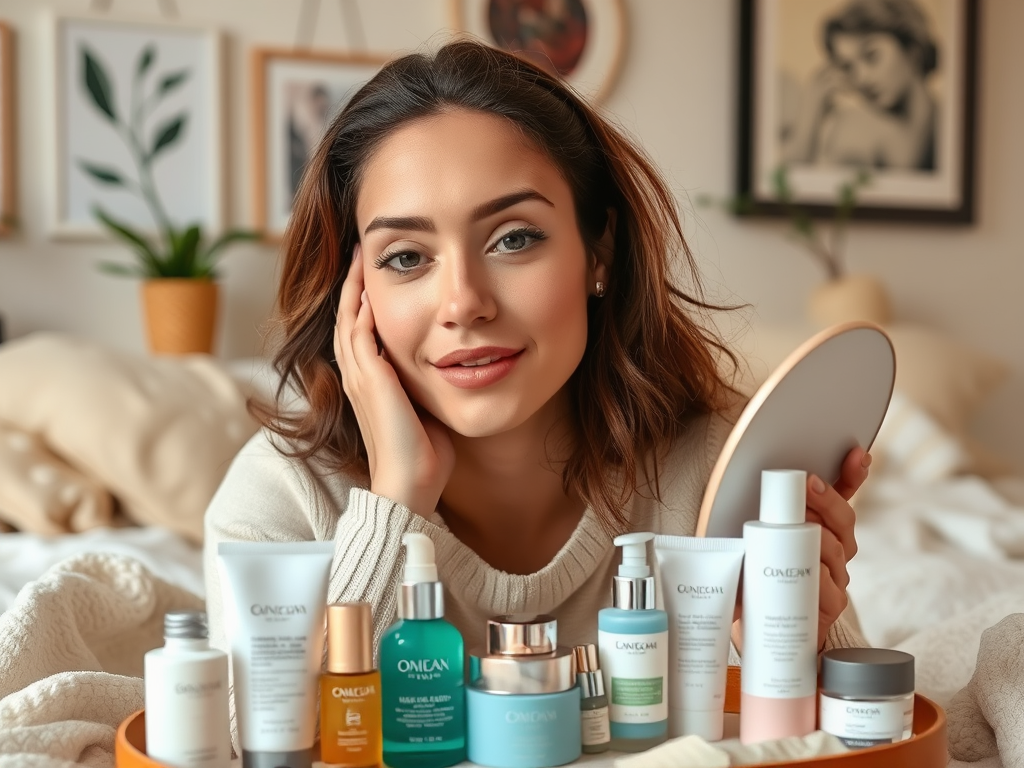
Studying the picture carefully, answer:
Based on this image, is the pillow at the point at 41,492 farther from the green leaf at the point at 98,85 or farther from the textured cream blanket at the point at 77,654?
the green leaf at the point at 98,85

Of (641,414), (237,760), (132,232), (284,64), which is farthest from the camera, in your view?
(284,64)

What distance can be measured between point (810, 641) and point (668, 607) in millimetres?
97

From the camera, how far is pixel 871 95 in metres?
2.94

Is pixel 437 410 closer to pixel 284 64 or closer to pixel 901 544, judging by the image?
pixel 901 544

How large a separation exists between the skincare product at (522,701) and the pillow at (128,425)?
1.21 meters

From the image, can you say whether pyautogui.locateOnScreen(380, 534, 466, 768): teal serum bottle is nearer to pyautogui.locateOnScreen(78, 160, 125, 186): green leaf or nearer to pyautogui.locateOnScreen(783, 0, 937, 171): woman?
pyautogui.locateOnScreen(78, 160, 125, 186): green leaf

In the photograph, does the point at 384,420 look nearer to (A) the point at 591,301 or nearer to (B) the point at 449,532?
(B) the point at 449,532

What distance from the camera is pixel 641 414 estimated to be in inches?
44.4

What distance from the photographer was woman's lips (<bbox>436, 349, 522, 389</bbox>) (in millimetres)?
980

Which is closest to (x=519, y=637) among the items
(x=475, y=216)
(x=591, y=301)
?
(x=475, y=216)

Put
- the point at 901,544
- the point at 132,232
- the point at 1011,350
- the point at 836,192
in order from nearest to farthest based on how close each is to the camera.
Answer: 1. the point at 901,544
2. the point at 132,232
3. the point at 836,192
4. the point at 1011,350

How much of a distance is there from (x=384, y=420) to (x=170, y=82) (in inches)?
65.3

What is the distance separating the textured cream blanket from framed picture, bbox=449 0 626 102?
1.72 metres

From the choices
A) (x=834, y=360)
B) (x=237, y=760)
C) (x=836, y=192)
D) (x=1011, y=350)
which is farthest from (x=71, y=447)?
(x=1011, y=350)
